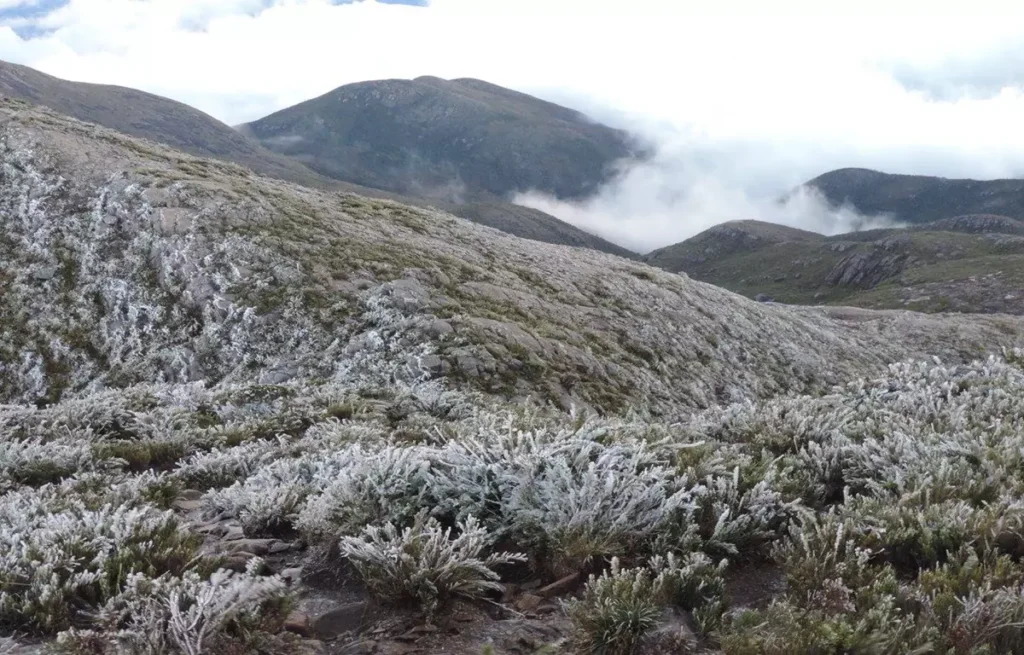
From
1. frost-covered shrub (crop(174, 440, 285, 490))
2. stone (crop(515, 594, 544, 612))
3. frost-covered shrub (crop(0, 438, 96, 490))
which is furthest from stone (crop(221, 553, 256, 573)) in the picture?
frost-covered shrub (crop(0, 438, 96, 490))

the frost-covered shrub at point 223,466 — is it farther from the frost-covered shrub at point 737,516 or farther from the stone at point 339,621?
the frost-covered shrub at point 737,516

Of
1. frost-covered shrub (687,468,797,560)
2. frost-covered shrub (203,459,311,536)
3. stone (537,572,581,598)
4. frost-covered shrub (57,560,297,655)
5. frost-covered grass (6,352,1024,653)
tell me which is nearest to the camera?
frost-covered shrub (57,560,297,655)

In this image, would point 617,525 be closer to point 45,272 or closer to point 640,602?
point 640,602

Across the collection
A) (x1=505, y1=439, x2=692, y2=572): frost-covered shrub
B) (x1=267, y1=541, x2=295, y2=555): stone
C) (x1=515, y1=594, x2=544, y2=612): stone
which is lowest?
(x1=267, y1=541, x2=295, y2=555): stone

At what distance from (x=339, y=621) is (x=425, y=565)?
643mm

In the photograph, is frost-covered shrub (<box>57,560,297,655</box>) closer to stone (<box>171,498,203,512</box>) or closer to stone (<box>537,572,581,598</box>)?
stone (<box>537,572,581,598</box>)

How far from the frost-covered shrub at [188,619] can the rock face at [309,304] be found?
10.9 meters

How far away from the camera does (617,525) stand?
4.67m

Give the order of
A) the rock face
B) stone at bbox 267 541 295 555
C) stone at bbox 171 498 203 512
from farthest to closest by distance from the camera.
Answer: the rock face < stone at bbox 171 498 203 512 < stone at bbox 267 541 295 555

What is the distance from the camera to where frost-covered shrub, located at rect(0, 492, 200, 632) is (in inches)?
155

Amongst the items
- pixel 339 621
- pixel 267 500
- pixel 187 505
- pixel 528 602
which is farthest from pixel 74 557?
pixel 528 602

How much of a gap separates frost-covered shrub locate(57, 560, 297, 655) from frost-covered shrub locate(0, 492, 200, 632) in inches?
9.5

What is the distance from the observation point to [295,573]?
472 centimetres

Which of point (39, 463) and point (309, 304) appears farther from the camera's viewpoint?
point (309, 304)
